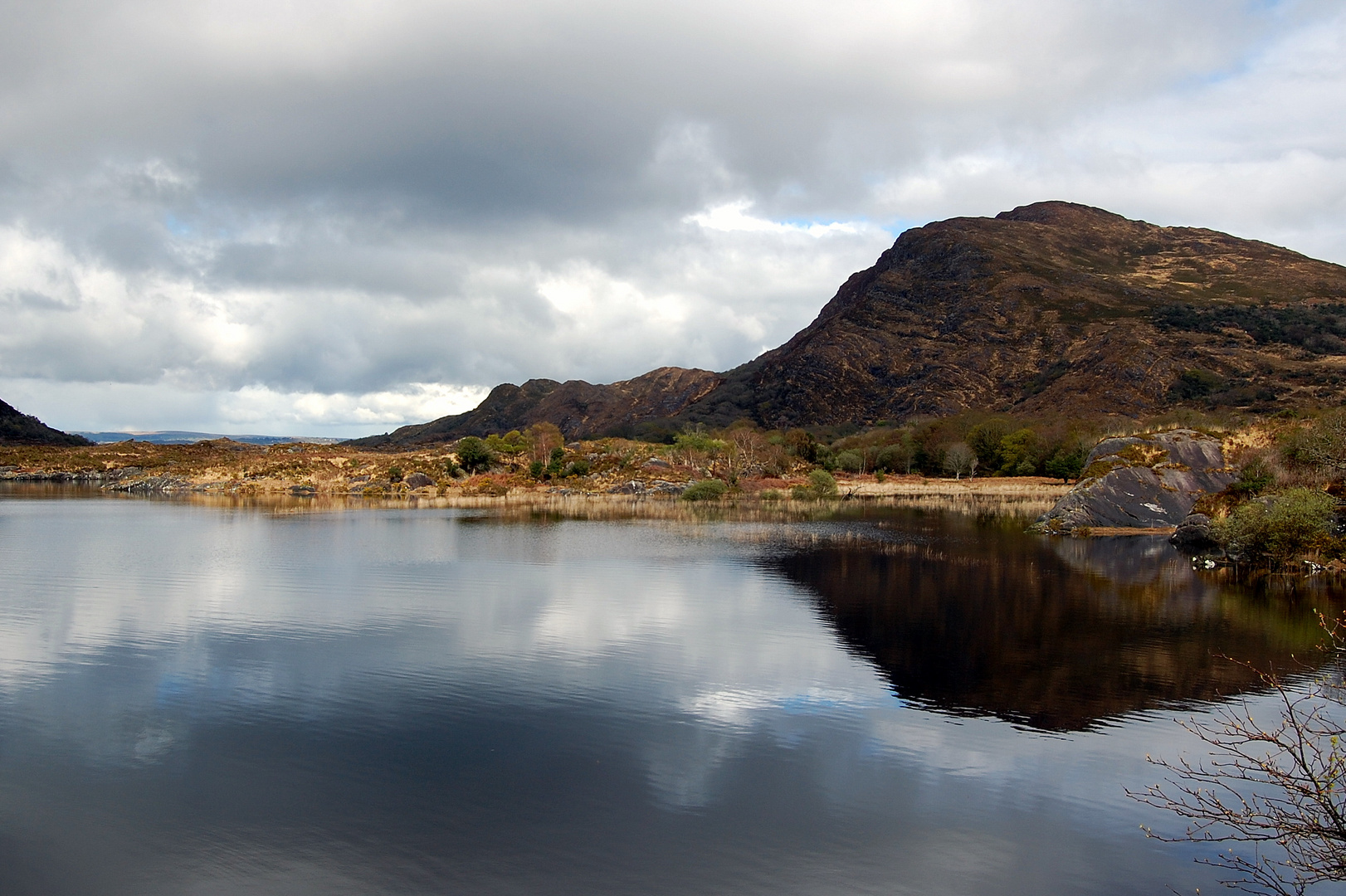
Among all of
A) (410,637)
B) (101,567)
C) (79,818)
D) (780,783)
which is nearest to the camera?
(79,818)

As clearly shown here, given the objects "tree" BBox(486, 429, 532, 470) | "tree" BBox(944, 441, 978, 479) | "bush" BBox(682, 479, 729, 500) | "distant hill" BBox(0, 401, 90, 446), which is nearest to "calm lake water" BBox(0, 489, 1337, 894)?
"bush" BBox(682, 479, 729, 500)

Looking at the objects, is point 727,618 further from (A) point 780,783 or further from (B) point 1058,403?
(B) point 1058,403

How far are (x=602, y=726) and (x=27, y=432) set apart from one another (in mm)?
195508

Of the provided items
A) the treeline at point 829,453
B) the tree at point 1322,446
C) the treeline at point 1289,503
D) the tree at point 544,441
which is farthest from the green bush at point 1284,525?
the tree at point 544,441

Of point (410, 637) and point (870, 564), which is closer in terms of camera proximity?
point (410, 637)

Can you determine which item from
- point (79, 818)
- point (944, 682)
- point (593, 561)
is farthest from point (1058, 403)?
point (79, 818)

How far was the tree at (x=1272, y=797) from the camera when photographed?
834cm

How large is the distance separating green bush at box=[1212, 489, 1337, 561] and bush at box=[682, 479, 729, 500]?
46400 mm

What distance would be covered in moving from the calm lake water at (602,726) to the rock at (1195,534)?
7.74 metres

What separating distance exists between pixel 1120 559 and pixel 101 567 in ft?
143

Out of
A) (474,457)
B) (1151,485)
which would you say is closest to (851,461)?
(474,457)

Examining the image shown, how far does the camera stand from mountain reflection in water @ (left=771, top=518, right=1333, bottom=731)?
19.1 metres

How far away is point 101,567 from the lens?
35.1m

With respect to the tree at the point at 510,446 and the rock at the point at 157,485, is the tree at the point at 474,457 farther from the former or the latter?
the rock at the point at 157,485
